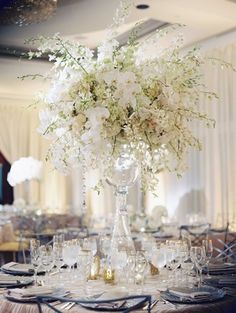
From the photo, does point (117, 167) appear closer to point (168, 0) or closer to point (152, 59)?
point (152, 59)

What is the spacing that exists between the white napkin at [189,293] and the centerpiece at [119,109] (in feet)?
1.60

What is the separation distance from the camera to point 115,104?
266cm

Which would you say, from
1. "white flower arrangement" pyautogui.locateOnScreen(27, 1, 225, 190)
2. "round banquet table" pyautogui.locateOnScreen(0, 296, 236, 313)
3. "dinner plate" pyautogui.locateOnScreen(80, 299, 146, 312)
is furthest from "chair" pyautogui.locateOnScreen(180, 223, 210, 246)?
"dinner plate" pyautogui.locateOnScreen(80, 299, 146, 312)

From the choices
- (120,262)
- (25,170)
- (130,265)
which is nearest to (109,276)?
(120,262)

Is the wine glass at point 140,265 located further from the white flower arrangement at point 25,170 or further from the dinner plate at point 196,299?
the white flower arrangement at point 25,170

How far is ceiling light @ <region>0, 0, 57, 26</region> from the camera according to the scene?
602cm

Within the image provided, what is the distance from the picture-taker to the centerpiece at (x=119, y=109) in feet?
8.73

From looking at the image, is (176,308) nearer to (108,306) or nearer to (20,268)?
(108,306)

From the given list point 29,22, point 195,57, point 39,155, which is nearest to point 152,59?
point 195,57

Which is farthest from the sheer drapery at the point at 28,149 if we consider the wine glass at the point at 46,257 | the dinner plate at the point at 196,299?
the dinner plate at the point at 196,299

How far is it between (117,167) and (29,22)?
14.9 feet

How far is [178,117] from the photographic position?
2771 millimetres

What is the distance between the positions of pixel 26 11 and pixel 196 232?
11.0 feet

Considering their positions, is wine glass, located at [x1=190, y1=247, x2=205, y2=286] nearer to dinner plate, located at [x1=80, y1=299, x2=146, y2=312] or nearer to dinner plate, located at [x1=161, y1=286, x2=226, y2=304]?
dinner plate, located at [x1=161, y1=286, x2=226, y2=304]
